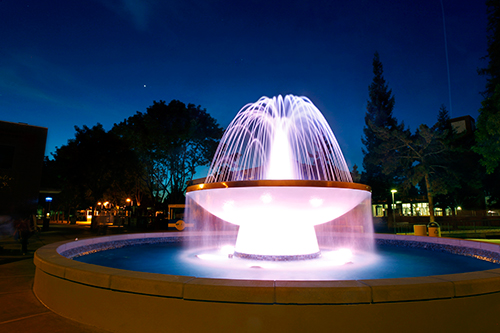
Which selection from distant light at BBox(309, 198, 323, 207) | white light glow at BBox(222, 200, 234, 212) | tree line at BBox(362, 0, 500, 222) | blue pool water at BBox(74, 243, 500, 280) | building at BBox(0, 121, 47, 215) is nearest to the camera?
blue pool water at BBox(74, 243, 500, 280)

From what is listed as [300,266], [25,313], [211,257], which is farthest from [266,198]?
[25,313]

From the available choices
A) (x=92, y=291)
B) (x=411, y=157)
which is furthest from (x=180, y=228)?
(x=411, y=157)

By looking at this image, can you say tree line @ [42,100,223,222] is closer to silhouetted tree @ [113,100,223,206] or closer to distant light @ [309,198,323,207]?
silhouetted tree @ [113,100,223,206]

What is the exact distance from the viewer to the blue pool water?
5.84 meters

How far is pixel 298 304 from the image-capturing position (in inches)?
122

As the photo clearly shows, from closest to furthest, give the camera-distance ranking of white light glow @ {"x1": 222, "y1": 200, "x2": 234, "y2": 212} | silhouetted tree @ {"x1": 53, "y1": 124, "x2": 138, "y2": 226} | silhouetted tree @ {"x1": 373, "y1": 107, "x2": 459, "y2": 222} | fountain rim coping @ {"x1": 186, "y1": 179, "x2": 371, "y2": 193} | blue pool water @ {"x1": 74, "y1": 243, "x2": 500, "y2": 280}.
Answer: blue pool water @ {"x1": 74, "y1": 243, "x2": 500, "y2": 280}
fountain rim coping @ {"x1": 186, "y1": 179, "x2": 371, "y2": 193}
white light glow @ {"x1": 222, "y1": 200, "x2": 234, "y2": 212}
silhouetted tree @ {"x1": 53, "y1": 124, "x2": 138, "y2": 226}
silhouetted tree @ {"x1": 373, "y1": 107, "x2": 459, "y2": 222}

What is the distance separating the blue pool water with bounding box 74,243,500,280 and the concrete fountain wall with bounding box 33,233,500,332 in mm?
2316

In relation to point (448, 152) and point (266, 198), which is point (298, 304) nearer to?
point (266, 198)

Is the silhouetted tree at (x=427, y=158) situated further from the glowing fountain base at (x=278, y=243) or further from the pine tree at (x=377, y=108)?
the glowing fountain base at (x=278, y=243)

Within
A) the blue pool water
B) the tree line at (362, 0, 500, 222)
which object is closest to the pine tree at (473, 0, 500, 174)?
the tree line at (362, 0, 500, 222)

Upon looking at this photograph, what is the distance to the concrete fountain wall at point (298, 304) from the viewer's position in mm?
3096

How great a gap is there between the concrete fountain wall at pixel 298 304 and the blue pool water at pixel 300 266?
2316 millimetres

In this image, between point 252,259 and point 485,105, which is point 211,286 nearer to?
point 252,259

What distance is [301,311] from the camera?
309 cm
